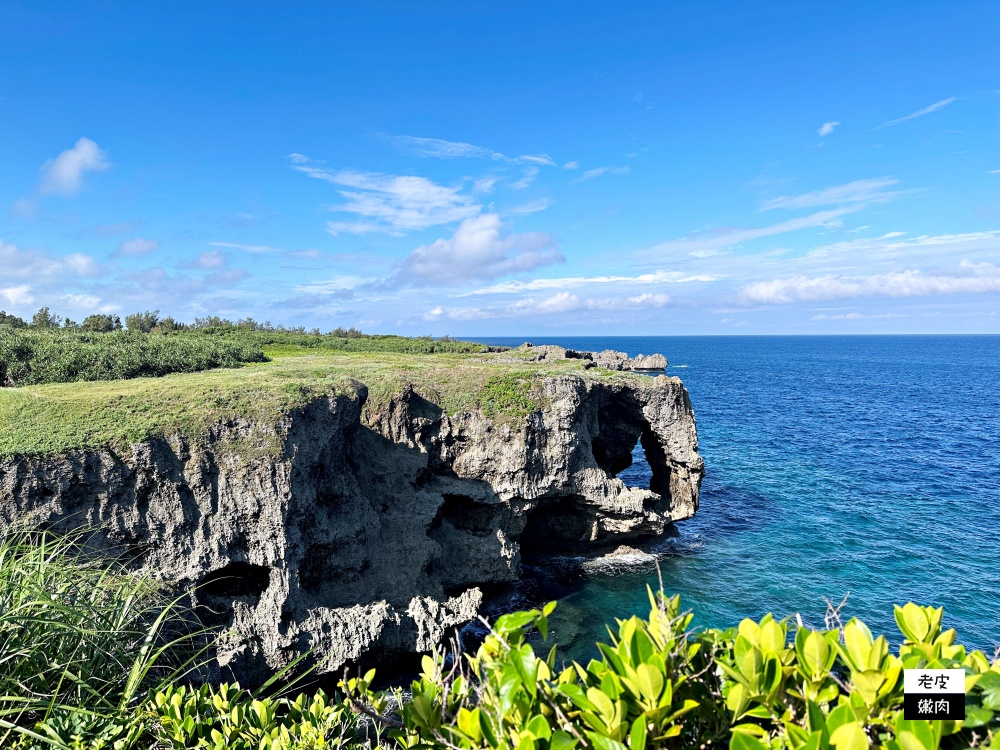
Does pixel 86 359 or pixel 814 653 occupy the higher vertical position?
pixel 86 359

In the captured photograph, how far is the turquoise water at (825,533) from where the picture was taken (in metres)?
23.0

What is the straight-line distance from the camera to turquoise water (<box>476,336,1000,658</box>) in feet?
75.5

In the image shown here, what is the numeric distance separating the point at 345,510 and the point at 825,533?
26.8 m

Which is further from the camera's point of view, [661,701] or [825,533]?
[825,533]

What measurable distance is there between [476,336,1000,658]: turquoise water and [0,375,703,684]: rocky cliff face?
10.8ft

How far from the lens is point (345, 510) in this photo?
18.6 meters

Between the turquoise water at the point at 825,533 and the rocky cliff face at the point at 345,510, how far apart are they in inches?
130

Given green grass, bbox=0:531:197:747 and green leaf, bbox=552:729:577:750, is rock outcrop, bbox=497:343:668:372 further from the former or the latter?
green leaf, bbox=552:729:577:750

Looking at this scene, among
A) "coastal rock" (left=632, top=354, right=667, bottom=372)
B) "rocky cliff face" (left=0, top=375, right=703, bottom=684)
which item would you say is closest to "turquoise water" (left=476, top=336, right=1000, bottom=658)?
"rocky cliff face" (left=0, top=375, right=703, bottom=684)

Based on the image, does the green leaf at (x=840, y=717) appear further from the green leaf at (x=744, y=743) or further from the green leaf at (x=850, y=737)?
the green leaf at (x=744, y=743)

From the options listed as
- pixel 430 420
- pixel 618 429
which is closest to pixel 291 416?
pixel 430 420

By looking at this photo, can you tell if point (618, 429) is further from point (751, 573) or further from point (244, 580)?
point (244, 580)

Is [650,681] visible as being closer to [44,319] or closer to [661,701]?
[661,701]

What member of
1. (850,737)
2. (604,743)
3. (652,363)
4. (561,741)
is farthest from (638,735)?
(652,363)
